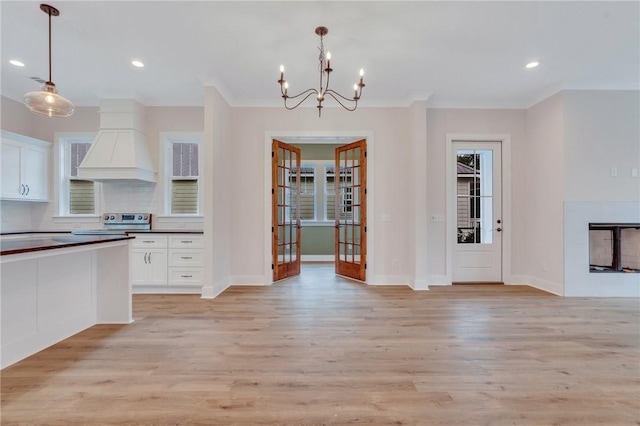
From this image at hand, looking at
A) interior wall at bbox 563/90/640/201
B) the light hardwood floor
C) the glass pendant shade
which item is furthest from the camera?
interior wall at bbox 563/90/640/201

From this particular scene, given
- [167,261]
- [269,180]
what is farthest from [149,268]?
[269,180]

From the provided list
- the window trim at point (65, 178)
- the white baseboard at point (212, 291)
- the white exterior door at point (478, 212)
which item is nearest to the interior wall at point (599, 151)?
the white exterior door at point (478, 212)

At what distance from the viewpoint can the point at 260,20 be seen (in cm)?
274

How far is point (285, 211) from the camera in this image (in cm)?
516

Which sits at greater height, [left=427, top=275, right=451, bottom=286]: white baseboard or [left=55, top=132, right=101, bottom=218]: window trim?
[left=55, top=132, right=101, bottom=218]: window trim

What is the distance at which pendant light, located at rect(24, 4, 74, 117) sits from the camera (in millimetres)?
2441

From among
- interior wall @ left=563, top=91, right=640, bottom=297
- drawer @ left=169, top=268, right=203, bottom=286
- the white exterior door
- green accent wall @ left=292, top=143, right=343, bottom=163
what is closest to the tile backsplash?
drawer @ left=169, top=268, right=203, bottom=286

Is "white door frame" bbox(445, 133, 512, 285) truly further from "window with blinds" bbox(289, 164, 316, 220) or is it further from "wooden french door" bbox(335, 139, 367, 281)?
"window with blinds" bbox(289, 164, 316, 220)

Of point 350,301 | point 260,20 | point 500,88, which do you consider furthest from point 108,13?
point 500,88

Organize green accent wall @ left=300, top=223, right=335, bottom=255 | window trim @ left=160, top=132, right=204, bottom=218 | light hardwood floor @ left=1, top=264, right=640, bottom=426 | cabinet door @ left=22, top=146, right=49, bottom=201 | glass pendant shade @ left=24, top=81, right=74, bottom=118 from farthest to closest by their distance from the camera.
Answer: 1. green accent wall @ left=300, top=223, right=335, bottom=255
2. window trim @ left=160, top=132, right=204, bottom=218
3. cabinet door @ left=22, top=146, right=49, bottom=201
4. glass pendant shade @ left=24, top=81, right=74, bottom=118
5. light hardwood floor @ left=1, top=264, right=640, bottom=426

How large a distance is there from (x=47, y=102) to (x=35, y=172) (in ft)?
9.95

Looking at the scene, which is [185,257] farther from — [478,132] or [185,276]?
[478,132]

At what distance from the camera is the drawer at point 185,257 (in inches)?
163

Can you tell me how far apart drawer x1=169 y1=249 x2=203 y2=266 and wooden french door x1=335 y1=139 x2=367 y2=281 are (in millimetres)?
2414
